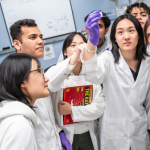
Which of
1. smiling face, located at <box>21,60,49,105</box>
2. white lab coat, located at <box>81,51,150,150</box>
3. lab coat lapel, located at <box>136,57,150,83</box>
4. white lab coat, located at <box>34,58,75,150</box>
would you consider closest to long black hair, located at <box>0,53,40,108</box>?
smiling face, located at <box>21,60,49,105</box>

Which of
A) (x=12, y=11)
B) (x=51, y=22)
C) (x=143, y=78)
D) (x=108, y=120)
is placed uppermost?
(x=12, y=11)

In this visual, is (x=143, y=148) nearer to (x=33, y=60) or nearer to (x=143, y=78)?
(x=143, y=78)

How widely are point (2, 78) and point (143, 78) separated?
3.63 feet

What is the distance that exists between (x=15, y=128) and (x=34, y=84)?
0.98 ft

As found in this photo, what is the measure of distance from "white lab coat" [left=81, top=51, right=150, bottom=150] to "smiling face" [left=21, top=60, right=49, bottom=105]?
1.78 feet

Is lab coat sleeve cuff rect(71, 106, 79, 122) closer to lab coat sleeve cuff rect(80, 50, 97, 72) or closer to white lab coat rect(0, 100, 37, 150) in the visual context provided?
lab coat sleeve cuff rect(80, 50, 97, 72)

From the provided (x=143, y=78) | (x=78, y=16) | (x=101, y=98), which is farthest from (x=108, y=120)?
(x=78, y=16)

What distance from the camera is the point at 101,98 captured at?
1380mm

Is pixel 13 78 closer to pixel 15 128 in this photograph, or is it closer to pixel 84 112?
pixel 15 128

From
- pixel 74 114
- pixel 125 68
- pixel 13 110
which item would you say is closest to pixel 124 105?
pixel 125 68

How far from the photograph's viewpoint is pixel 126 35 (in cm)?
125

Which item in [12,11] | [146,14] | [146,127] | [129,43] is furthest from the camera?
[12,11]

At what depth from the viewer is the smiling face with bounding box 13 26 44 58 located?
1275mm

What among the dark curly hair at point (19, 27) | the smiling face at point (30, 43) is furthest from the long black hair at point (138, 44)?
the dark curly hair at point (19, 27)
